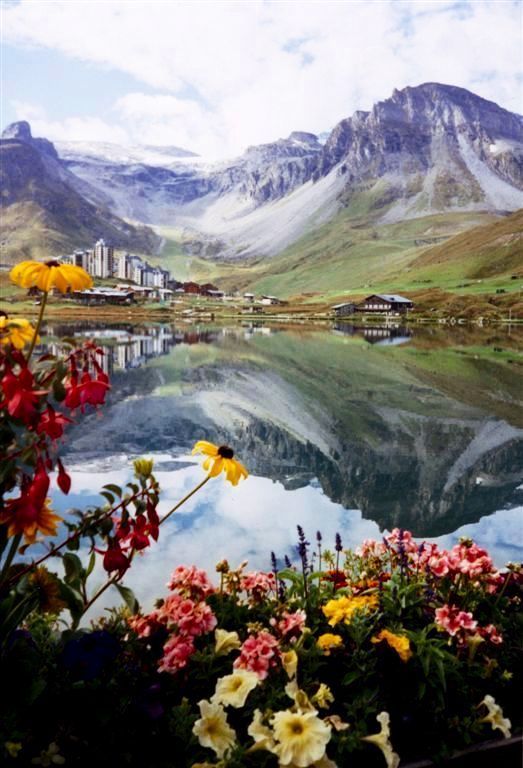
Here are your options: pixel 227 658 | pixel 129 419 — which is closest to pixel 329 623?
pixel 227 658

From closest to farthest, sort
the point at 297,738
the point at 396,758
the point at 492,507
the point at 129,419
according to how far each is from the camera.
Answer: the point at 297,738 → the point at 396,758 → the point at 492,507 → the point at 129,419

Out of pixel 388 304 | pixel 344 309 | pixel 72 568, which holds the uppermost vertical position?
pixel 388 304

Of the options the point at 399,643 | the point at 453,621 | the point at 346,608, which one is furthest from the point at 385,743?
the point at 453,621

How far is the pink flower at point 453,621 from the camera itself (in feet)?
14.6

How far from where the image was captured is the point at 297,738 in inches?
134

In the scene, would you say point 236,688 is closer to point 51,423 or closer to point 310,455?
point 51,423

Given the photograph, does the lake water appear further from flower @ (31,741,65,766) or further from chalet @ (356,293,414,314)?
chalet @ (356,293,414,314)

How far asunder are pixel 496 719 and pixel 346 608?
4.03 feet

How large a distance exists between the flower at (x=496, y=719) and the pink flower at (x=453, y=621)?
1.71 feet

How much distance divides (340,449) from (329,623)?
48.7ft

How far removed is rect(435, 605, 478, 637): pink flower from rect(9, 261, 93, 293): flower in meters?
3.56

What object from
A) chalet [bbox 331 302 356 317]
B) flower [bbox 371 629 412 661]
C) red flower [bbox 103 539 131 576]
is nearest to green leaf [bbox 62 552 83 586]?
red flower [bbox 103 539 131 576]

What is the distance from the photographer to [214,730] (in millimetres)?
3635

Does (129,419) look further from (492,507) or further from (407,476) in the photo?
(492,507)
